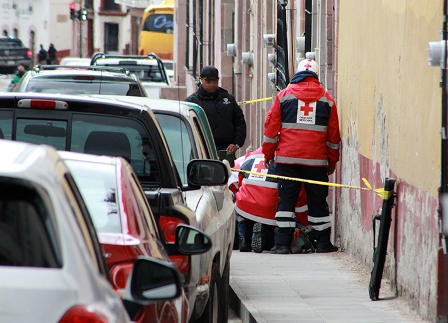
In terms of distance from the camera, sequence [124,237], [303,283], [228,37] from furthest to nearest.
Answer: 1. [228,37]
2. [303,283]
3. [124,237]

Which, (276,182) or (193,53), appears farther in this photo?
(193,53)

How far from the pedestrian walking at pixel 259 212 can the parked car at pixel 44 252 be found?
29.6 feet

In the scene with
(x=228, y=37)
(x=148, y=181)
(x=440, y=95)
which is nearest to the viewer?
(x=148, y=181)

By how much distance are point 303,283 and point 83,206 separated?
6537mm

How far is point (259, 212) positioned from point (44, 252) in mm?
9323

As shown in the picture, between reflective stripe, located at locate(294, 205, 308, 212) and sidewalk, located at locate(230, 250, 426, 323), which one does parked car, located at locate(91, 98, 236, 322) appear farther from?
reflective stripe, located at locate(294, 205, 308, 212)

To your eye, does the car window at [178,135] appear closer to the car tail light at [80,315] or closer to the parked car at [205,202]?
the parked car at [205,202]

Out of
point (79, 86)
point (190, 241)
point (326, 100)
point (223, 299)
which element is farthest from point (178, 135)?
point (79, 86)

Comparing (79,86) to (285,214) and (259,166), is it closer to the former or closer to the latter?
(259,166)

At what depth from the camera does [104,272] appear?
3.98 meters

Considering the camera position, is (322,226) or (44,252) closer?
(44,252)

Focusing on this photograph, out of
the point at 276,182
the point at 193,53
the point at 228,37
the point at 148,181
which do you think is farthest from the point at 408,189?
the point at 193,53

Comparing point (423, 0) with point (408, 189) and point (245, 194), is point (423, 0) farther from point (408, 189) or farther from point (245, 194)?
point (245, 194)

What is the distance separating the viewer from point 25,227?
3535mm
